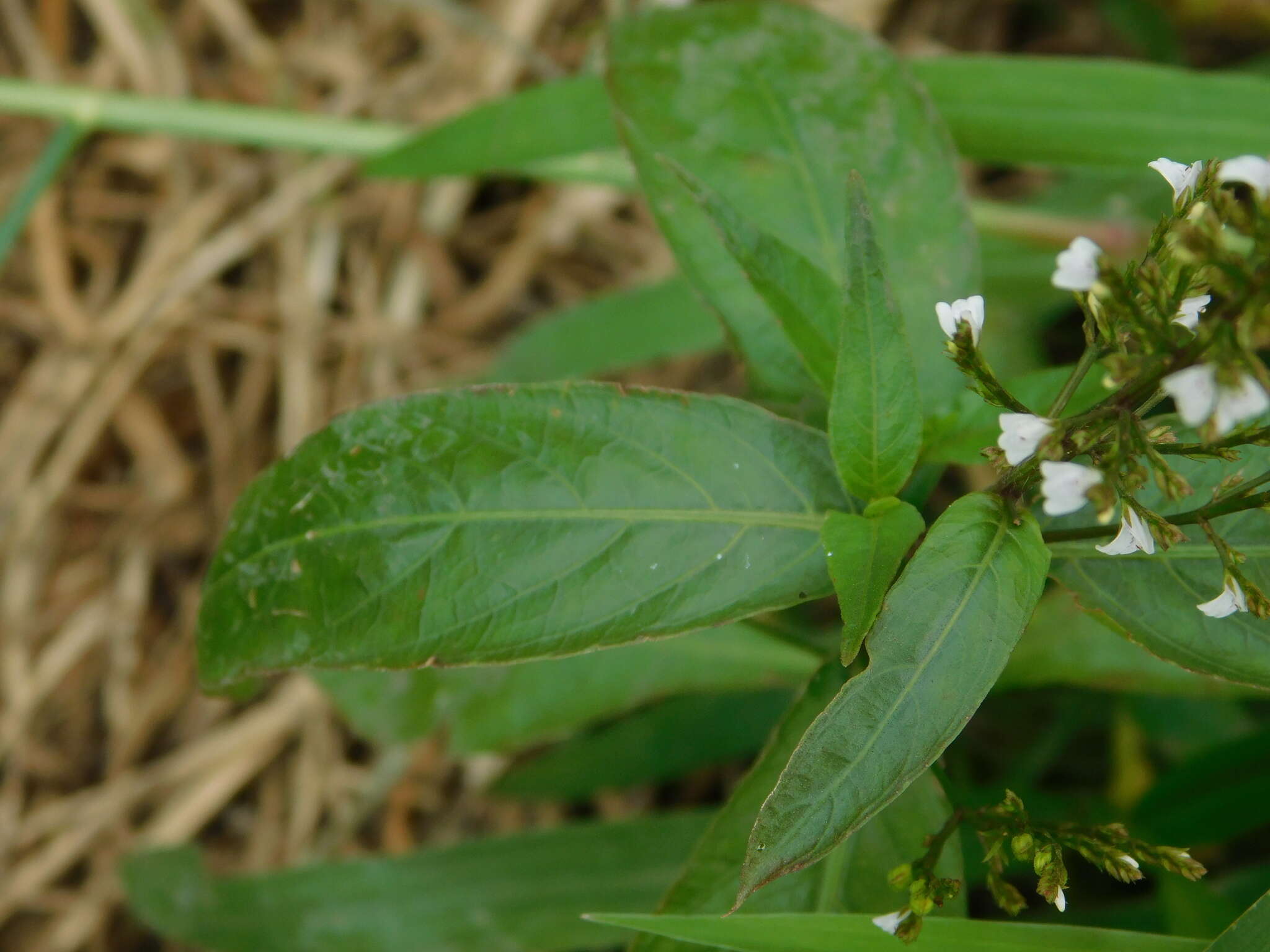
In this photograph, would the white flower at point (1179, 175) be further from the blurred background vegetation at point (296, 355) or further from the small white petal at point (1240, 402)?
the blurred background vegetation at point (296, 355)

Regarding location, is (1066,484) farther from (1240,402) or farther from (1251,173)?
(1251,173)

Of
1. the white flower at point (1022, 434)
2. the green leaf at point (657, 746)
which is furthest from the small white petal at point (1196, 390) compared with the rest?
the green leaf at point (657, 746)

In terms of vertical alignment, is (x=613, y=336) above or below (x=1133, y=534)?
above

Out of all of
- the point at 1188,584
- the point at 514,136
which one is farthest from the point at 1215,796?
the point at 514,136

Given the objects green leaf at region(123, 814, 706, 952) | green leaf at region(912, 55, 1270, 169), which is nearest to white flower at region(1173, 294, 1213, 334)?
green leaf at region(912, 55, 1270, 169)

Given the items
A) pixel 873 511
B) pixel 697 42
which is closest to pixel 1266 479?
pixel 873 511

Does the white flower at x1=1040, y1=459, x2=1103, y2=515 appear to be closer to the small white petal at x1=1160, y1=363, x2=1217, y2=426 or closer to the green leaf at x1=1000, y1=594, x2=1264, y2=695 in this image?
the small white petal at x1=1160, y1=363, x2=1217, y2=426

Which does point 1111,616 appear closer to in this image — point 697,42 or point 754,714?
point 697,42
